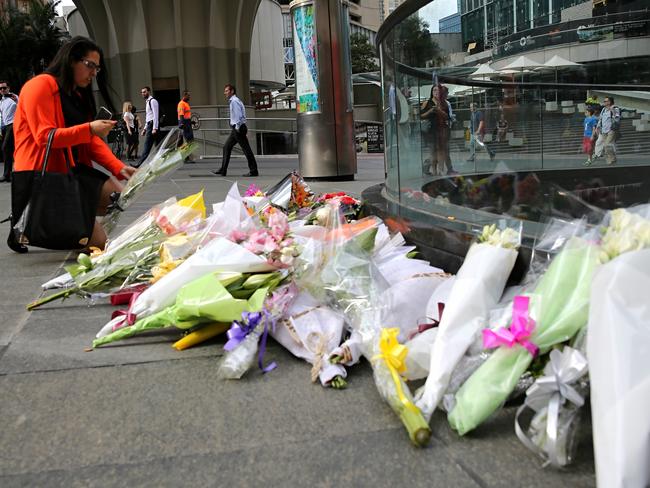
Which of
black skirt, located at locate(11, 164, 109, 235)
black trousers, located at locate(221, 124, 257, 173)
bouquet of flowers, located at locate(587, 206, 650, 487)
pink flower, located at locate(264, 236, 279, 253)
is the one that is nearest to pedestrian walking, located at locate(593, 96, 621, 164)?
pink flower, located at locate(264, 236, 279, 253)

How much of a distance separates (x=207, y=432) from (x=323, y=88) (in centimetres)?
911

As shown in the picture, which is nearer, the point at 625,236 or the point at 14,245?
the point at 625,236

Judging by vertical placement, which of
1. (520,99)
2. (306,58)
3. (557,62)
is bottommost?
(520,99)

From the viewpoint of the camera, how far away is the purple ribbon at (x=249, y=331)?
2643 mm

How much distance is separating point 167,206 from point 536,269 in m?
2.63

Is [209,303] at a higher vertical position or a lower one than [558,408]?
higher

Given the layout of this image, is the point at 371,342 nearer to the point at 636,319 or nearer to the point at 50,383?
the point at 636,319

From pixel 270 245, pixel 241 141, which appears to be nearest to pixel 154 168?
pixel 270 245

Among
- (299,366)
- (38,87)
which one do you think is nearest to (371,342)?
(299,366)

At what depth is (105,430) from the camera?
2.12m

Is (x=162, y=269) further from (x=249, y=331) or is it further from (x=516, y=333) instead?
(x=516, y=333)

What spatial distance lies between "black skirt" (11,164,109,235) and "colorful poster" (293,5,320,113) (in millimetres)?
6133

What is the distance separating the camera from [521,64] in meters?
4.22

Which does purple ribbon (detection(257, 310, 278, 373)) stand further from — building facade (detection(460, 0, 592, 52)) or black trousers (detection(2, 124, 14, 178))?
black trousers (detection(2, 124, 14, 178))
